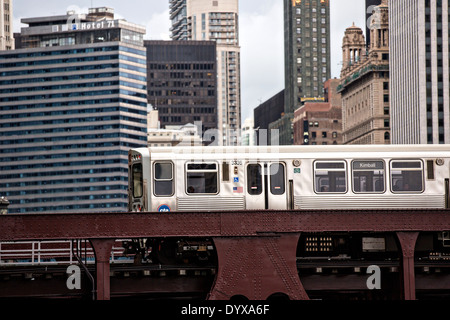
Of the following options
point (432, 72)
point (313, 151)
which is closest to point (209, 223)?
point (313, 151)

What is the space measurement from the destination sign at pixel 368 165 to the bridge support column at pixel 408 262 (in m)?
3.53

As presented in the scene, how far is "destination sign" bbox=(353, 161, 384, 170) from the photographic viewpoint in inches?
1543

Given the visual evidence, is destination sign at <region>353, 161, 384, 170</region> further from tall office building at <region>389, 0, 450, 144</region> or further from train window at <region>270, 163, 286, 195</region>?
tall office building at <region>389, 0, 450, 144</region>

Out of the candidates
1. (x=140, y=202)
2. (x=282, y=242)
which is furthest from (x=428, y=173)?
(x=140, y=202)

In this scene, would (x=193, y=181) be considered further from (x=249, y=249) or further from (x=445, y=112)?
(x=445, y=112)

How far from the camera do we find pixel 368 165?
1545 inches

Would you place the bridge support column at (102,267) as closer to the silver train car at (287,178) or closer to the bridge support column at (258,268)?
the silver train car at (287,178)

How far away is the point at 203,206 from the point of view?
38.8 metres

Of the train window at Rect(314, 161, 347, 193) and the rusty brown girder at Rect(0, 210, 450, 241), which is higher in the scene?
the train window at Rect(314, 161, 347, 193)

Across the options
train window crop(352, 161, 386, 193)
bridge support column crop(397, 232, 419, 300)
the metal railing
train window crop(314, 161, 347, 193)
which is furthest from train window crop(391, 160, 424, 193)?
the metal railing

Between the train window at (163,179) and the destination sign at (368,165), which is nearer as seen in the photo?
the train window at (163,179)

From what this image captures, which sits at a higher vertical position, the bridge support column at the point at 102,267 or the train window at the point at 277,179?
the train window at the point at 277,179

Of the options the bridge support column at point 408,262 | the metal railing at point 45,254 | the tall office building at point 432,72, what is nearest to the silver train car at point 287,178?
the bridge support column at point 408,262

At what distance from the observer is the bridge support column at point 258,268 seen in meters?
36.0
